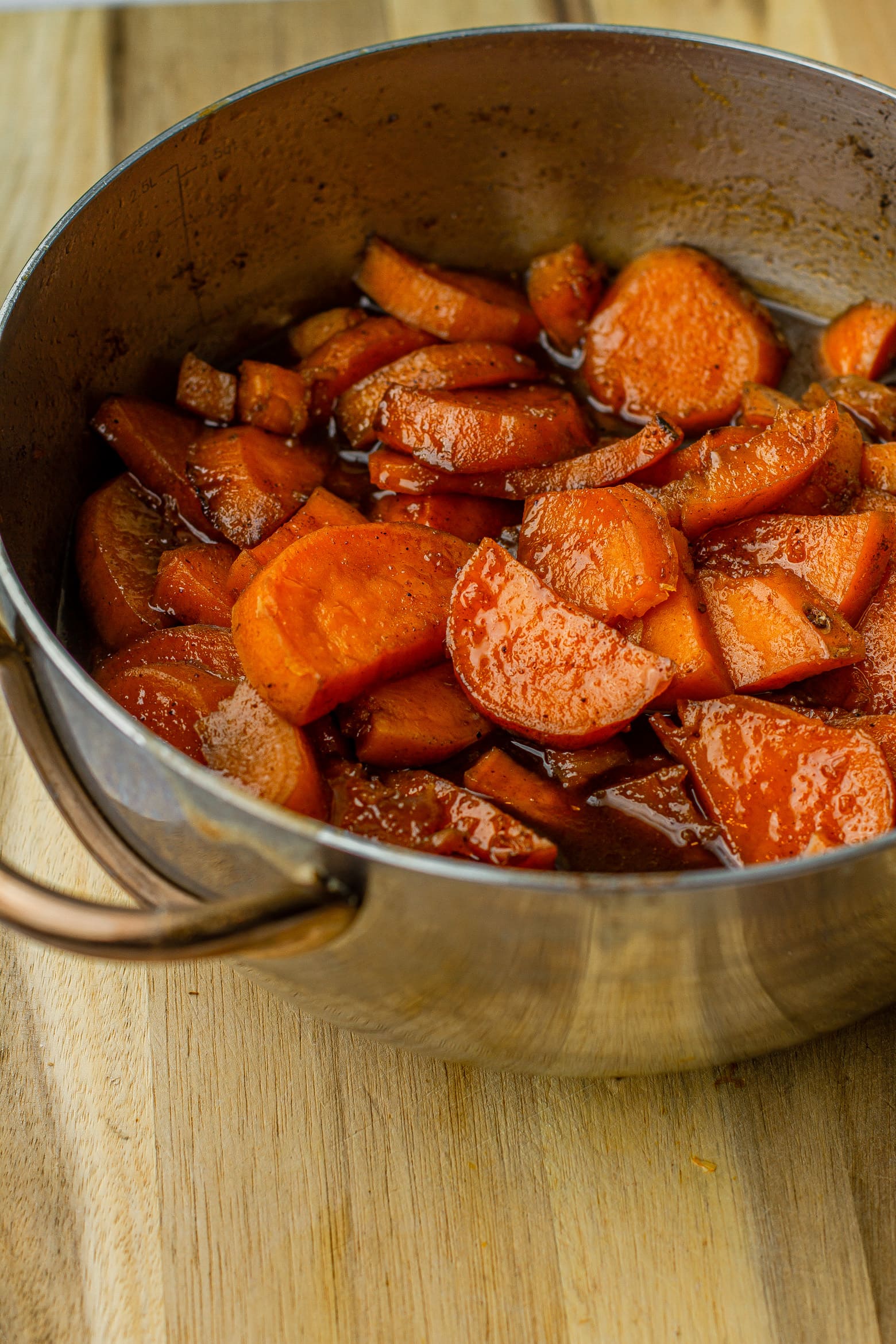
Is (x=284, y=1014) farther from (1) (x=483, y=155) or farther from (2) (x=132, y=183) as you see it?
(1) (x=483, y=155)

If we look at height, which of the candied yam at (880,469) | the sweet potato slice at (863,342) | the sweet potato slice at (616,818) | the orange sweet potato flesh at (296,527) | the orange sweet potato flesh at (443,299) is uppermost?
the orange sweet potato flesh at (443,299)

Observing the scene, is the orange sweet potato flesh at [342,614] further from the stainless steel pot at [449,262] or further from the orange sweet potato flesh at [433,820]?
the stainless steel pot at [449,262]

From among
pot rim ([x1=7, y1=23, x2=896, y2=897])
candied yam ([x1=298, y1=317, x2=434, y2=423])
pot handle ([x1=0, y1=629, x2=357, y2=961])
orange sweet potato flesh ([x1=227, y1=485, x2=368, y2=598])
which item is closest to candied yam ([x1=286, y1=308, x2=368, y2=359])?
candied yam ([x1=298, y1=317, x2=434, y2=423])

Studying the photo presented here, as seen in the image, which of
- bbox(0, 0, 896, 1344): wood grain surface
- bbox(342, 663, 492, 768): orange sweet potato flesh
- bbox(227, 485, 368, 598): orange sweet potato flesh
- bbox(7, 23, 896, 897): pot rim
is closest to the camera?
bbox(7, 23, 896, 897): pot rim

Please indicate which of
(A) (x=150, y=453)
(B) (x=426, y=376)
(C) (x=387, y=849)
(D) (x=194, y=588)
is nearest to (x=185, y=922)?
(C) (x=387, y=849)

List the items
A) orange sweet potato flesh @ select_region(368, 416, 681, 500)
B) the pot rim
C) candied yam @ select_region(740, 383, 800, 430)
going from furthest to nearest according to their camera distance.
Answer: candied yam @ select_region(740, 383, 800, 430)
orange sweet potato flesh @ select_region(368, 416, 681, 500)
the pot rim

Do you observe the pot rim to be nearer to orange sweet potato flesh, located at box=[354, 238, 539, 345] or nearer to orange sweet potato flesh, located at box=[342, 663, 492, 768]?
orange sweet potato flesh, located at box=[342, 663, 492, 768]

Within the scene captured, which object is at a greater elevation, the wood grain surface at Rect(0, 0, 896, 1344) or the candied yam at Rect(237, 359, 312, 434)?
the candied yam at Rect(237, 359, 312, 434)

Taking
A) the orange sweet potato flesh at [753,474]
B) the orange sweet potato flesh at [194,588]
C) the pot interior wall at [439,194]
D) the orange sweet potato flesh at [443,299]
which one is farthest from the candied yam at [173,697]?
the orange sweet potato flesh at [443,299]
